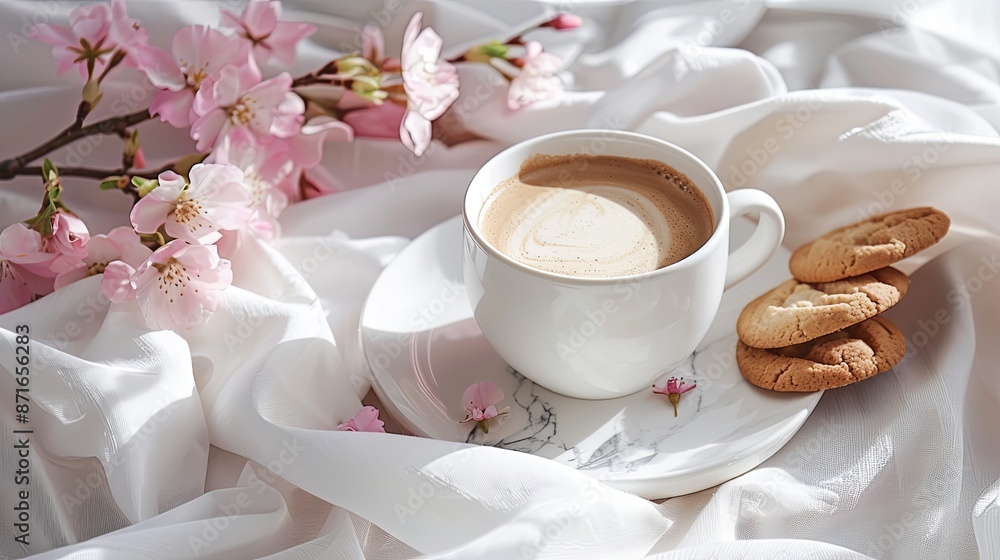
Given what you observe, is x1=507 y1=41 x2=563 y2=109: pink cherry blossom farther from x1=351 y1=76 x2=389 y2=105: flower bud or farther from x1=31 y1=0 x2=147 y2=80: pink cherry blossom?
x1=31 y1=0 x2=147 y2=80: pink cherry blossom

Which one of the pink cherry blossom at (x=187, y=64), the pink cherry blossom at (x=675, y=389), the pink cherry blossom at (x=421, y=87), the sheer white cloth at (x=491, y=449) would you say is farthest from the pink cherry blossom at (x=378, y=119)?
the pink cherry blossom at (x=675, y=389)

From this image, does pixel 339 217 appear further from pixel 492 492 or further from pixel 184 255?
pixel 492 492

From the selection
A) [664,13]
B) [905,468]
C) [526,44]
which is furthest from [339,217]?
[905,468]

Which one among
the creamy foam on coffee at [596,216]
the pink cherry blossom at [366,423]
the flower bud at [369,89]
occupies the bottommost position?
the pink cherry blossom at [366,423]

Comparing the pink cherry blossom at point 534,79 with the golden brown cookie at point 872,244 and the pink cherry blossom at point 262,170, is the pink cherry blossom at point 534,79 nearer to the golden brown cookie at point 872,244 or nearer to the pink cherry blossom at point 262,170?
the pink cherry blossom at point 262,170

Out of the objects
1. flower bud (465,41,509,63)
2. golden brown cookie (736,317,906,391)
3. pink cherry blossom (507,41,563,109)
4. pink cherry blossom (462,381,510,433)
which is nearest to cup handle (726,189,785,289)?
golden brown cookie (736,317,906,391)

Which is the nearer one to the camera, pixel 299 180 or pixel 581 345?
pixel 581 345
